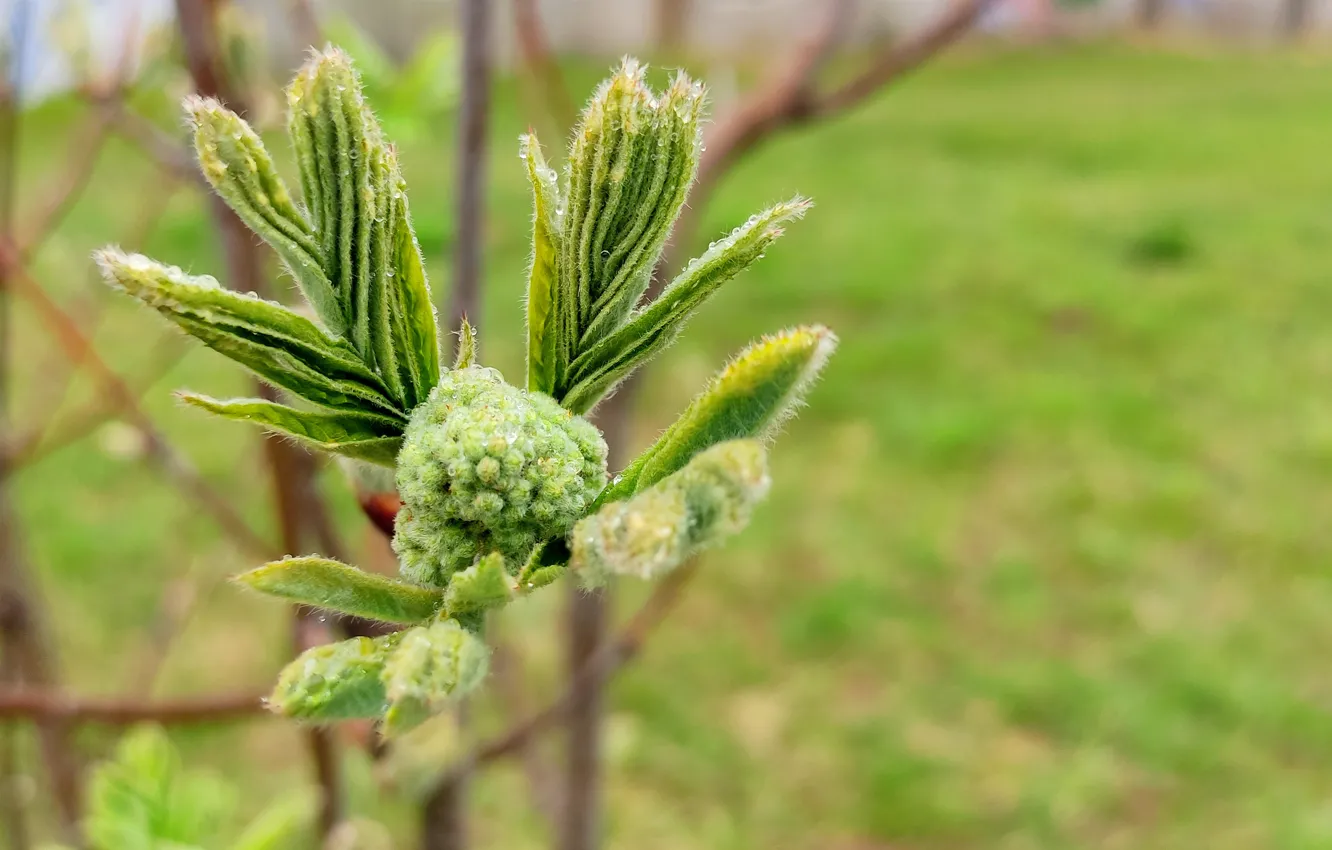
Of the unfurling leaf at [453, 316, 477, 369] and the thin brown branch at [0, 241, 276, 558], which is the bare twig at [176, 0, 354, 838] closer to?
the thin brown branch at [0, 241, 276, 558]

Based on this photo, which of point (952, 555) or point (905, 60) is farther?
point (952, 555)

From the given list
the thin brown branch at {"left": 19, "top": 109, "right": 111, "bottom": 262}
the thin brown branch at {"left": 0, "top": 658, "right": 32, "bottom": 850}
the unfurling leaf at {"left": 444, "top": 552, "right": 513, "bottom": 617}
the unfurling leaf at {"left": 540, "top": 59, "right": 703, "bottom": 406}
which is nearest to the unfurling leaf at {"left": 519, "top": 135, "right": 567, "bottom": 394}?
the unfurling leaf at {"left": 540, "top": 59, "right": 703, "bottom": 406}

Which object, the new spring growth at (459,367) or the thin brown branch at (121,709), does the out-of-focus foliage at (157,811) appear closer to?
the thin brown branch at (121,709)

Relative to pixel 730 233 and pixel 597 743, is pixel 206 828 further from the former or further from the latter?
pixel 730 233

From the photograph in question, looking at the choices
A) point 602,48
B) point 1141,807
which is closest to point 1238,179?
point 1141,807

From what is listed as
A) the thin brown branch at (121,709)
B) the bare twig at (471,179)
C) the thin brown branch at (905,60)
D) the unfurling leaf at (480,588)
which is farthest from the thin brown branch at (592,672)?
the unfurling leaf at (480,588)

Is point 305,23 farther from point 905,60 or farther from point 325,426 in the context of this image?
point 325,426

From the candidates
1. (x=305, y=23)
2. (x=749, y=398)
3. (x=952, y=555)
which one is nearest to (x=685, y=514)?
(x=749, y=398)
